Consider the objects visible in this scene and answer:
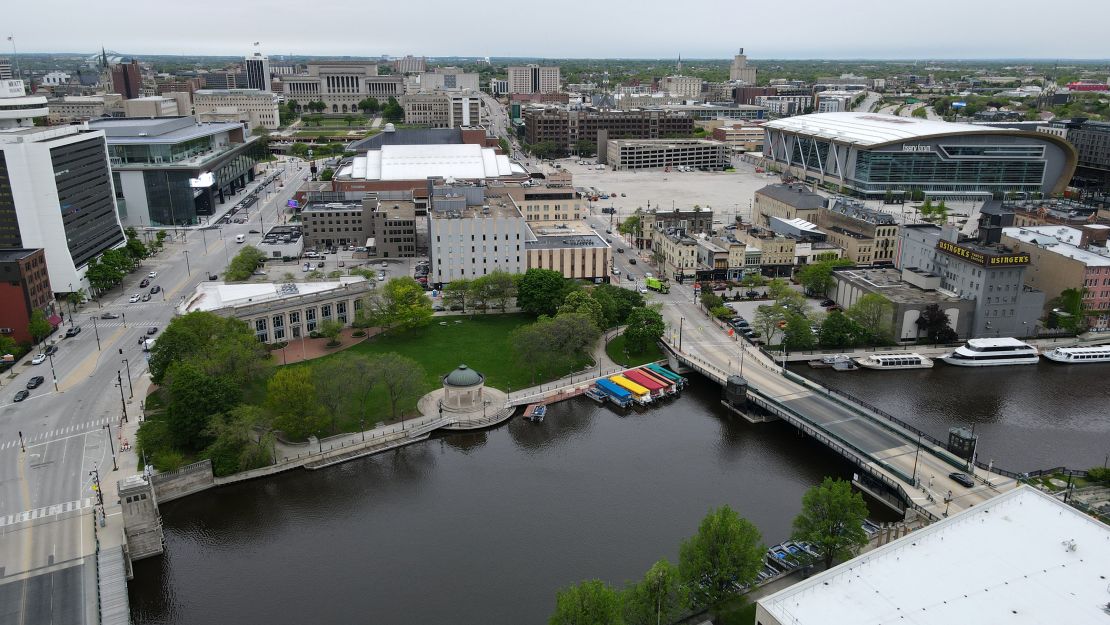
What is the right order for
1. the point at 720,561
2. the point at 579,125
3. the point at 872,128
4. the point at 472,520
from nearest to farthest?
the point at 720,561 < the point at 472,520 < the point at 872,128 < the point at 579,125

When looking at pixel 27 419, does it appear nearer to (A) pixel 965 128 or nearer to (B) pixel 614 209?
(B) pixel 614 209

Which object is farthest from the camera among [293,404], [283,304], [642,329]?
[283,304]

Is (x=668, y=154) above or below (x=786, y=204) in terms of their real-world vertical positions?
above

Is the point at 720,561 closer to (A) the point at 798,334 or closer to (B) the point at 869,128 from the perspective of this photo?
(A) the point at 798,334

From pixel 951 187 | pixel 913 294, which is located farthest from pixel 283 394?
pixel 951 187

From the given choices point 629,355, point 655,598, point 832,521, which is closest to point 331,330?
point 629,355

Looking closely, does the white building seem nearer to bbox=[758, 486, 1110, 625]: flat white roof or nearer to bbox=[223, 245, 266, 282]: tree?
bbox=[223, 245, 266, 282]: tree
